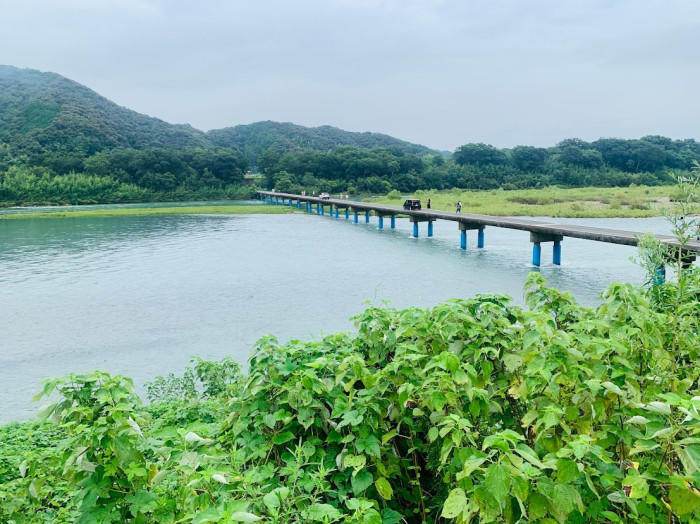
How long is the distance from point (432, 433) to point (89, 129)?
112 meters

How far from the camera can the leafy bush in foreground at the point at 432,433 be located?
2.13 meters

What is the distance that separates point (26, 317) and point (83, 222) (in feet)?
106

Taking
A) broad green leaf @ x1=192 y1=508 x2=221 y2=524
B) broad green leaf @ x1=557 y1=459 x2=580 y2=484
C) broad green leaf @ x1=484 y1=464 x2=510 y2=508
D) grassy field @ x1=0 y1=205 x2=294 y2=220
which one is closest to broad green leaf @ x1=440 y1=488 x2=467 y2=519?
broad green leaf @ x1=484 y1=464 x2=510 y2=508

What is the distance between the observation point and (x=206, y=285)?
19.0 m

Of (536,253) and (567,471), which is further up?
(567,471)

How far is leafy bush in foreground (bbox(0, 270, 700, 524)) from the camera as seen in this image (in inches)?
83.8

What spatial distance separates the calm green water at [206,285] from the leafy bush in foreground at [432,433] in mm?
1538

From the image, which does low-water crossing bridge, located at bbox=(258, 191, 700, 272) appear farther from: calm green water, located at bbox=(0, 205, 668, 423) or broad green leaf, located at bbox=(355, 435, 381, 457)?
broad green leaf, located at bbox=(355, 435, 381, 457)

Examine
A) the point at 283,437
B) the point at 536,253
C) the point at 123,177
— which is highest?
the point at 123,177

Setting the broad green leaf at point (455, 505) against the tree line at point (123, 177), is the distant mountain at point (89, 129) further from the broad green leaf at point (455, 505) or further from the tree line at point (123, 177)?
the broad green leaf at point (455, 505)

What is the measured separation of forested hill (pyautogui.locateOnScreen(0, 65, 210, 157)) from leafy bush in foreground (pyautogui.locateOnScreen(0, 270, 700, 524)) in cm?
9482

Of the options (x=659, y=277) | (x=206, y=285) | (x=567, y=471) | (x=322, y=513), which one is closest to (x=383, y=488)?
(x=322, y=513)

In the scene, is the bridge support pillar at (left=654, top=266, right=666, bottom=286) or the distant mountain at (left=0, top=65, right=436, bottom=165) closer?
the bridge support pillar at (left=654, top=266, right=666, bottom=286)

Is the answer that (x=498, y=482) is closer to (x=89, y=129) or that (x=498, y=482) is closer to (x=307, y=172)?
(x=307, y=172)
